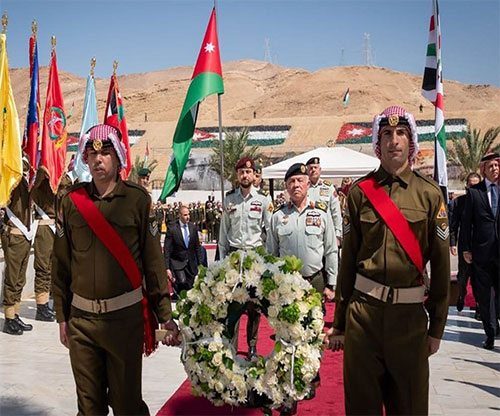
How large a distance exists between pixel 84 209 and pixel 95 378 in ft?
3.39

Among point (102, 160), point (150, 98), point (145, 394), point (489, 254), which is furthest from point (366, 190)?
point (150, 98)

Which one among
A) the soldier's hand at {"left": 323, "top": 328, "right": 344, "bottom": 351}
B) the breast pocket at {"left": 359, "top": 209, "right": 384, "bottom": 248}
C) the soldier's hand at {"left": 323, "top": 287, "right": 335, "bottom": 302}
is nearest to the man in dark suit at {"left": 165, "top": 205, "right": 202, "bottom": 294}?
the soldier's hand at {"left": 323, "top": 287, "right": 335, "bottom": 302}

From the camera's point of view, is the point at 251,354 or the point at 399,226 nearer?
the point at 399,226

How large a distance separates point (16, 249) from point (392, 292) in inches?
234

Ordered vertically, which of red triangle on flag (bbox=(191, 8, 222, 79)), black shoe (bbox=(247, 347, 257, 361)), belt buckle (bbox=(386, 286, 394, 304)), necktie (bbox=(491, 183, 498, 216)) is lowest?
black shoe (bbox=(247, 347, 257, 361))

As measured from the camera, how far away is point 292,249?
5.91 m

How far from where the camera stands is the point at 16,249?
7.77 m

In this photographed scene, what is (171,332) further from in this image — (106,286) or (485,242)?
(485,242)

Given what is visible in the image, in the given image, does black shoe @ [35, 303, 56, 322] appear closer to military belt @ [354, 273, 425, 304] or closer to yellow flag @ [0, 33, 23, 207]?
yellow flag @ [0, 33, 23, 207]

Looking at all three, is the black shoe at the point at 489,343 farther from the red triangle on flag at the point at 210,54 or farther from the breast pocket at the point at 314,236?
the red triangle on flag at the point at 210,54

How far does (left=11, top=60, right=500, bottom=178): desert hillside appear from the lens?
74625 mm

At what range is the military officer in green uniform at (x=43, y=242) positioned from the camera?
8383 millimetres

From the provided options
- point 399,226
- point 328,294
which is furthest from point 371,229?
point 328,294

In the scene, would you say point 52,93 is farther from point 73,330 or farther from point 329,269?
point 73,330
